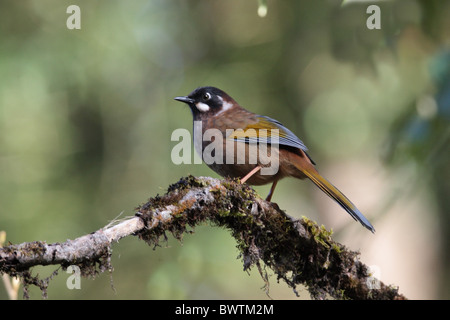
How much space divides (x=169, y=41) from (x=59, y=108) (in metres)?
2.43

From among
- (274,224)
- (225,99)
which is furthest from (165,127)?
(274,224)

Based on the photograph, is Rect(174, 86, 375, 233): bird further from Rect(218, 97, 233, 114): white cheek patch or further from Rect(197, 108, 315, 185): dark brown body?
→ Rect(218, 97, 233, 114): white cheek patch

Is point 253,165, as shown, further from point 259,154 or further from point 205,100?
point 205,100

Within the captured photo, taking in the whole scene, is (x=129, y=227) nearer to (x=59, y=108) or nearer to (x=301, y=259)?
(x=301, y=259)

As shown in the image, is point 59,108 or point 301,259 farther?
point 59,108

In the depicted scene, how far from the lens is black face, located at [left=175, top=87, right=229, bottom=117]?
214 inches

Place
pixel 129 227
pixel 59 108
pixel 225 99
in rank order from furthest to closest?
pixel 59 108, pixel 225 99, pixel 129 227

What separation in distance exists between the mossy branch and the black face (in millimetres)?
2161

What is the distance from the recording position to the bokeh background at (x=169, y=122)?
7.34 metres

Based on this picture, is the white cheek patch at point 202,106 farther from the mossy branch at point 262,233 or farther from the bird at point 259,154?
the mossy branch at point 262,233

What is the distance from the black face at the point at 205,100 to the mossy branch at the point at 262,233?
A: 2161 millimetres

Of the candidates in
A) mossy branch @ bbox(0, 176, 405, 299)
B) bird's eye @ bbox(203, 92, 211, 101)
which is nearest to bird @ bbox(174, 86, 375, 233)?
bird's eye @ bbox(203, 92, 211, 101)

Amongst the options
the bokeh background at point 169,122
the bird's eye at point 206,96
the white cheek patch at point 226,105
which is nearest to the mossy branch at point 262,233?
the white cheek patch at point 226,105
